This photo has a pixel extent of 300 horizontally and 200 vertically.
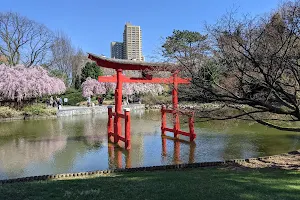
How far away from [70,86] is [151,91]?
13731 millimetres

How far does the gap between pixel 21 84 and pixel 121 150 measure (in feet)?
53.6

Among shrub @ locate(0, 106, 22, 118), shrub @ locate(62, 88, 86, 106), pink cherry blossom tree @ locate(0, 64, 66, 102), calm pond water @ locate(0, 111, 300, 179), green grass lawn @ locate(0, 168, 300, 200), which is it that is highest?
pink cherry blossom tree @ locate(0, 64, 66, 102)

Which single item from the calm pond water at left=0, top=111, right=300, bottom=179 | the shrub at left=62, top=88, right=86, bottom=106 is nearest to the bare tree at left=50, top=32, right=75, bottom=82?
the shrub at left=62, top=88, right=86, bottom=106

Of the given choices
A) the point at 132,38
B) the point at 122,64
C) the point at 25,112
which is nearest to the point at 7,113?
the point at 25,112

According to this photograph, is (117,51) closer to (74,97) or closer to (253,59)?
(74,97)

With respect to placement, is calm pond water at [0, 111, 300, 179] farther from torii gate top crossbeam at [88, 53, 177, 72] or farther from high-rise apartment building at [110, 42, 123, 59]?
high-rise apartment building at [110, 42, 123, 59]

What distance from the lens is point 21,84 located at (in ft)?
77.8

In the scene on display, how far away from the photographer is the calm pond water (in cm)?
878

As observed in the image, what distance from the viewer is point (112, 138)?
12891mm

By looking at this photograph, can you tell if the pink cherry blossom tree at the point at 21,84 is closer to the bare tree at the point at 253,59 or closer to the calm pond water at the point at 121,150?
the calm pond water at the point at 121,150

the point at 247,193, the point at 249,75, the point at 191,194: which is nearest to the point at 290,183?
the point at 247,193

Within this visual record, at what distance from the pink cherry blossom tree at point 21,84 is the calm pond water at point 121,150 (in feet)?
29.7

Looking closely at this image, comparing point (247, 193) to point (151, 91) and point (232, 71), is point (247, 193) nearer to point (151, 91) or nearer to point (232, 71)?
point (232, 71)

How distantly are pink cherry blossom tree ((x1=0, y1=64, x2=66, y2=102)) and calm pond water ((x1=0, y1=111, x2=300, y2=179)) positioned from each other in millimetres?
9049
